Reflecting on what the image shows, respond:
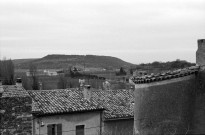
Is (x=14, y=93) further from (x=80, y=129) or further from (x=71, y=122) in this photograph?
(x=80, y=129)

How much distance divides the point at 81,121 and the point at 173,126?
26.8 feet

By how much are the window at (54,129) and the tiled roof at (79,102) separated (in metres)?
0.82

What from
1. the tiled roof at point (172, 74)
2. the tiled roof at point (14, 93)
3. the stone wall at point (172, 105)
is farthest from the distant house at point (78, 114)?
the tiled roof at point (14, 93)

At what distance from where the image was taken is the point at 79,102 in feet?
63.4

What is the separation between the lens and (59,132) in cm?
1780

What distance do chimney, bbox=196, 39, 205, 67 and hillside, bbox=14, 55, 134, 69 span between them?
76.4 metres

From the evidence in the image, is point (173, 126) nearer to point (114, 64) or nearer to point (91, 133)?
point (91, 133)

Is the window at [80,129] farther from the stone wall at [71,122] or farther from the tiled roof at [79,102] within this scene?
the tiled roof at [79,102]

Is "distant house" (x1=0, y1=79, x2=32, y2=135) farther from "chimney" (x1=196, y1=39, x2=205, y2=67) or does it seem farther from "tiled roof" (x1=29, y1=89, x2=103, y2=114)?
"tiled roof" (x1=29, y1=89, x2=103, y2=114)

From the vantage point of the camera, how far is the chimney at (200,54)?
35.3 ft

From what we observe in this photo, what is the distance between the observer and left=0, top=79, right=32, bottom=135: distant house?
8.49 metres

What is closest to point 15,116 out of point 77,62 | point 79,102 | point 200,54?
point 200,54

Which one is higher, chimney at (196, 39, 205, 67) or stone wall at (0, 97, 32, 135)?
chimney at (196, 39, 205, 67)

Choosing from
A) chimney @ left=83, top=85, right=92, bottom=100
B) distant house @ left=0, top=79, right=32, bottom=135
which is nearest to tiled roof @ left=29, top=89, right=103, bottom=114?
chimney @ left=83, top=85, right=92, bottom=100
